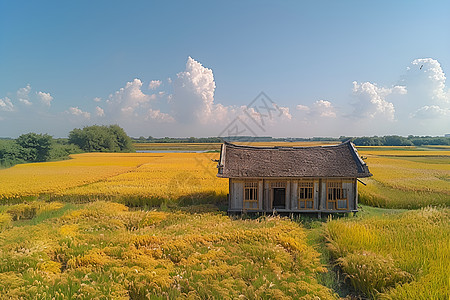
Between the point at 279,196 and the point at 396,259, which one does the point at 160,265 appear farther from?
the point at 279,196

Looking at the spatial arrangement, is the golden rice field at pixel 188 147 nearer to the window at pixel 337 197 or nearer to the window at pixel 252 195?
the window at pixel 252 195

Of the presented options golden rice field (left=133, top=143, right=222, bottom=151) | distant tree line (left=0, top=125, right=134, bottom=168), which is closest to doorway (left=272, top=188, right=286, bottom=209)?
distant tree line (left=0, top=125, right=134, bottom=168)

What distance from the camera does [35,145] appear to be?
147ft

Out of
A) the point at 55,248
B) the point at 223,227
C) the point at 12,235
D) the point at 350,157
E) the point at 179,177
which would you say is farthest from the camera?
the point at 179,177

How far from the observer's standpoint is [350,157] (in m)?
14.1

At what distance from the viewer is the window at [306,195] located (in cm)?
1309

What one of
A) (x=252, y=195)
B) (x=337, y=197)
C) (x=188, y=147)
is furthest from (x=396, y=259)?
(x=188, y=147)

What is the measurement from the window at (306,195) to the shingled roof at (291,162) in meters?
0.69

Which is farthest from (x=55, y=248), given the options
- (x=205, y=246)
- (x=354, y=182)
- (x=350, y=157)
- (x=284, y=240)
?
(x=350, y=157)

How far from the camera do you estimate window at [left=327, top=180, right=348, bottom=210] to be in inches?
516

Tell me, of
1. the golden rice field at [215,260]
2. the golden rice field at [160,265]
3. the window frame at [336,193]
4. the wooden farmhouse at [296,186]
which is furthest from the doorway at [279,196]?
the golden rice field at [160,265]

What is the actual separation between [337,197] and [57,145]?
197 ft

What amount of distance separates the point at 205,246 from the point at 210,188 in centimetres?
1070

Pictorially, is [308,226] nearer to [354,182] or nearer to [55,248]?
[354,182]
